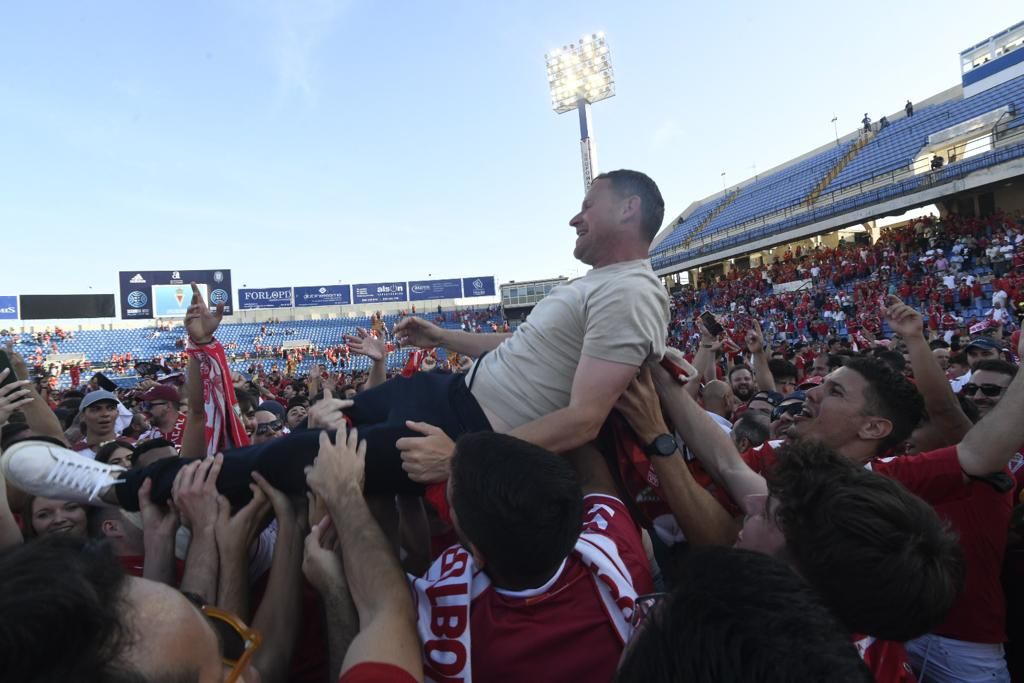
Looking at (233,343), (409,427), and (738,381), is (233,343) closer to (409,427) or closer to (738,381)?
(738,381)

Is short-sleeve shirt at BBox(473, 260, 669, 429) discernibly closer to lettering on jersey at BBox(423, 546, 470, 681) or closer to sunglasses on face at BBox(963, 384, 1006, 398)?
lettering on jersey at BBox(423, 546, 470, 681)

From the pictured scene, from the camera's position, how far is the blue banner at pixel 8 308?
32844 mm

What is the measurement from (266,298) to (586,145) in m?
24.9

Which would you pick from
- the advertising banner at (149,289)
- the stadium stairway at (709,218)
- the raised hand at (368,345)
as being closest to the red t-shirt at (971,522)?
the raised hand at (368,345)

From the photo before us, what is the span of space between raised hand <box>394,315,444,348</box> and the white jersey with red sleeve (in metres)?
1.69

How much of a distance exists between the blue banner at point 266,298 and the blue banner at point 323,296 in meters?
0.75

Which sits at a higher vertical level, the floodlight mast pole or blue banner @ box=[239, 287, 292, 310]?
the floodlight mast pole

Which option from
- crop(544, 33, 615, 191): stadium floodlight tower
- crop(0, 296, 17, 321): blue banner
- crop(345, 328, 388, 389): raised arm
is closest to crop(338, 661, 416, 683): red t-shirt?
crop(345, 328, 388, 389): raised arm

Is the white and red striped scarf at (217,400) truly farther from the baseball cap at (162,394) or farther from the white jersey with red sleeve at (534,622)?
the baseball cap at (162,394)

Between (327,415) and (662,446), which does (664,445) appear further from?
(327,415)

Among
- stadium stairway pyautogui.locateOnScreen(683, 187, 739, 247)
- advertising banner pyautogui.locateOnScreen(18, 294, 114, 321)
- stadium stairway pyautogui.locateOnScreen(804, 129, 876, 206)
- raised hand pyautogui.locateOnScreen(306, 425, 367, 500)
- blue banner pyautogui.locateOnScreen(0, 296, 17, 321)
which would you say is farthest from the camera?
stadium stairway pyautogui.locateOnScreen(683, 187, 739, 247)

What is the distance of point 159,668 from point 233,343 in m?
42.3

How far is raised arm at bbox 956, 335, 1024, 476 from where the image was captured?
185cm

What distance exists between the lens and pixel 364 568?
1421 millimetres
